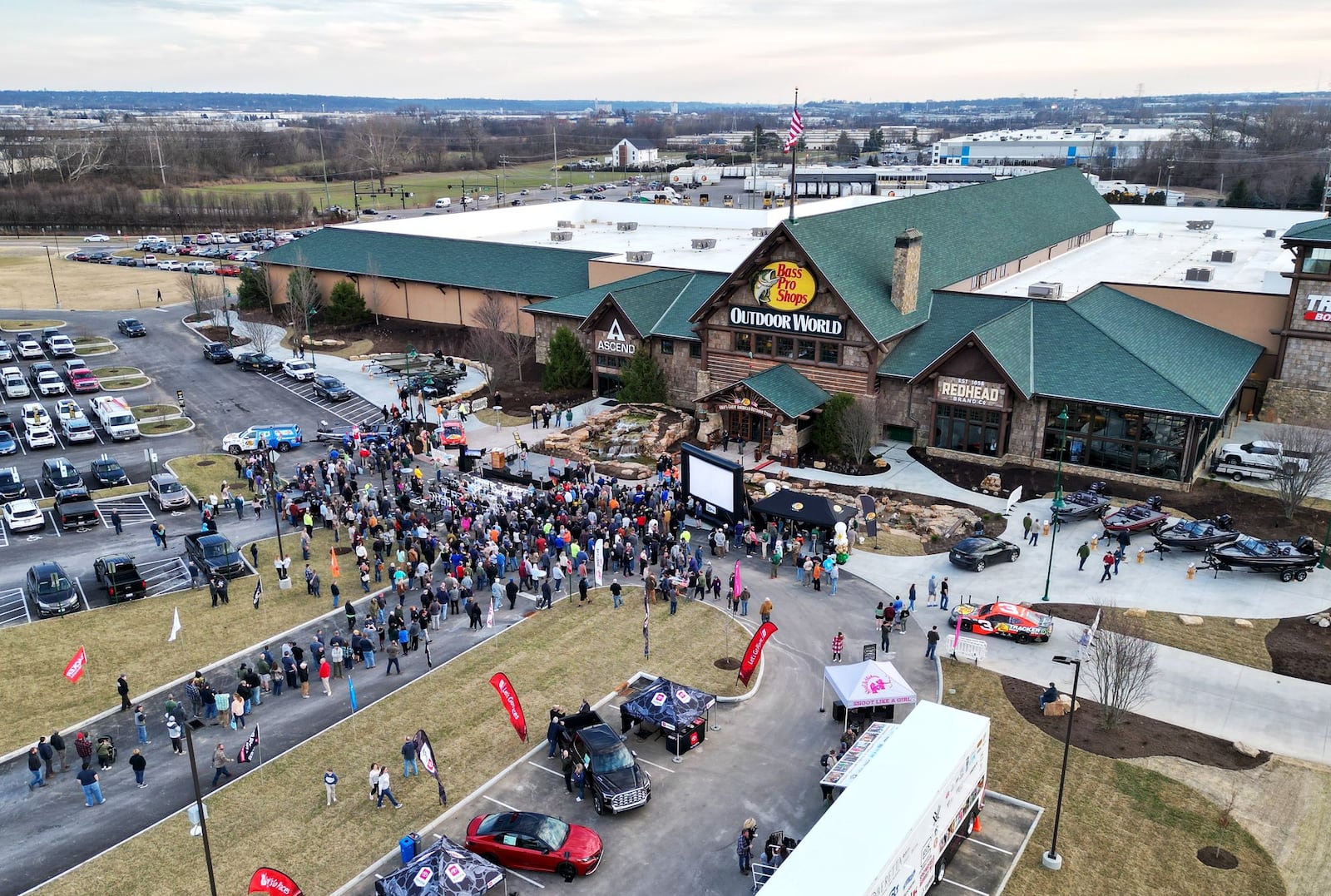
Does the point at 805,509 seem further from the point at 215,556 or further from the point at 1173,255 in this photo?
the point at 1173,255

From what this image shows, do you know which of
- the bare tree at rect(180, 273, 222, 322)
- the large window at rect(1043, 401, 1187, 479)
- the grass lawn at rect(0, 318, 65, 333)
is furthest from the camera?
the bare tree at rect(180, 273, 222, 322)

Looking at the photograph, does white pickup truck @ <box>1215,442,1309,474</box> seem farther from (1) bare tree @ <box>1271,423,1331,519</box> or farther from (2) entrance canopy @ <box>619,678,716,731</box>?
(2) entrance canopy @ <box>619,678,716,731</box>

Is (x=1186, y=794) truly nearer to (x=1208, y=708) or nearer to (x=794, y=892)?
(x=1208, y=708)

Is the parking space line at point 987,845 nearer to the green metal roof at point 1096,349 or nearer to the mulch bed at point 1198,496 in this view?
the mulch bed at point 1198,496

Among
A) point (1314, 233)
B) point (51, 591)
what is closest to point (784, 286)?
point (1314, 233)

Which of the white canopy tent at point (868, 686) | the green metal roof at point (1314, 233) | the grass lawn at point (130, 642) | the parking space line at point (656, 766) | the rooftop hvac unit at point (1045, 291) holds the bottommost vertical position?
the parking space line at point (656, 766)

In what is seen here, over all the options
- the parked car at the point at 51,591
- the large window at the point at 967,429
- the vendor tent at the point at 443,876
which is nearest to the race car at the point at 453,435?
the parked car at the point at 51,591

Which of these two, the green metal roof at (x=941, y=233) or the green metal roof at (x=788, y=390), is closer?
the green metal roof at (x=788, y=390)

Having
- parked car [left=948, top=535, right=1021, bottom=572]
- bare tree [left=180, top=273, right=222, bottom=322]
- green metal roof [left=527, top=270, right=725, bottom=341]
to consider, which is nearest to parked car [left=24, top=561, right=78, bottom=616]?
green metal roof [left=527, top=270, right=725, bottom=341]
